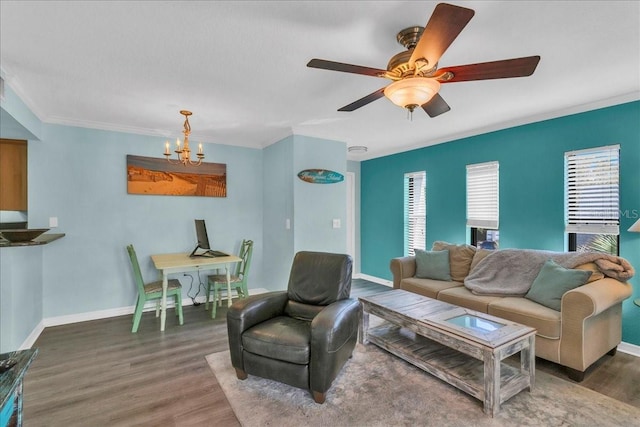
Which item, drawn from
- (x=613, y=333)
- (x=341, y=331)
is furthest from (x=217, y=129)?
(x=613, y=333)

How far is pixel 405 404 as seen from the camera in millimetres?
2119

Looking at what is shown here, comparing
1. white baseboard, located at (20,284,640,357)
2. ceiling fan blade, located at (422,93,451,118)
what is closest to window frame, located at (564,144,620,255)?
white baseboard, located at (20,284,640,357)

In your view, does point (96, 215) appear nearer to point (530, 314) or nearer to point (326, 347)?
point (326, 347)

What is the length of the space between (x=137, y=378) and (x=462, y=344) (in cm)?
250

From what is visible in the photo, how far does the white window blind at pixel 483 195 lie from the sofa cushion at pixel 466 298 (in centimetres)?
113

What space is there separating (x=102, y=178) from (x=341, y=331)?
3534 mm

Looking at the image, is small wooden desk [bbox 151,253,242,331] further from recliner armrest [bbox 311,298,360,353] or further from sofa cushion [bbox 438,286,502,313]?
sofa cushion [bbox 438,286,502,313]

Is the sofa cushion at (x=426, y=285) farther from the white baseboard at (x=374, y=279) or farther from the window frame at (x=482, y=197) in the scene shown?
the white baseboard at (x=374, y=279)

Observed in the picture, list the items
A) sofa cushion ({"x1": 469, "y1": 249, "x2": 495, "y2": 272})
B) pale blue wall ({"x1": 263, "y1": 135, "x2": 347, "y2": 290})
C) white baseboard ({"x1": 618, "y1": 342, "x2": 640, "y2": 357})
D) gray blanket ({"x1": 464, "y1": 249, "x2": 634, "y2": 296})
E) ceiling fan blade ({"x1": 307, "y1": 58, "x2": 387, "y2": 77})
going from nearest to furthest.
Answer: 1. ceiling fan blade ({"x1": 307, "y1": 58, "x2": 387, "y2": 77})
2. gray blanket ({"x1": 464, "y1": 249, "x2": 634, "y2": 296})
3. white baseboard ({"x1": 618, "y1": 342, "x2": 640, "y2": 357})
4. sofa cushion ({"x1": 469, "y1": 249, "x2": 495, "y2": 272})
5. pale blue wall ({"x1": 263, "y1": 135, "x2": 347, "y2": 290})

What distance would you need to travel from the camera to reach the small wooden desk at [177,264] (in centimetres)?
340

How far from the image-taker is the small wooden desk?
3404mm

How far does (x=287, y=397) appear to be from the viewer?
2.21 meters

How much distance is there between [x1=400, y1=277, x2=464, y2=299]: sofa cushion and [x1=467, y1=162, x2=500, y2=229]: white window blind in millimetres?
1022

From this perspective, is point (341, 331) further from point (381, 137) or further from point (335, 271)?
point (381, 137)
